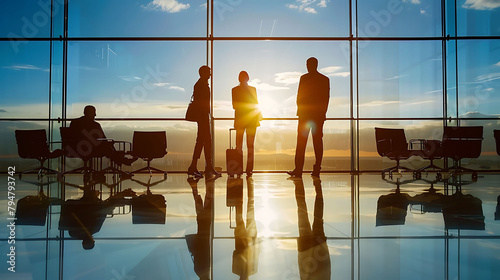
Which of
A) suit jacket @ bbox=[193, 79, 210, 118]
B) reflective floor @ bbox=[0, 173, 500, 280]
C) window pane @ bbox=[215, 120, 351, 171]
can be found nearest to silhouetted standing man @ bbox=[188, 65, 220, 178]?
suit jacket @ bbox=[193, 79, 210, 118]

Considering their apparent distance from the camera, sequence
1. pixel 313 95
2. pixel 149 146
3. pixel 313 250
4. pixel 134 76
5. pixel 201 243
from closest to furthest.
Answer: pixel 313 250, pixel 201 243, pixel 313 95, pixel 149 146, pixel 134 76

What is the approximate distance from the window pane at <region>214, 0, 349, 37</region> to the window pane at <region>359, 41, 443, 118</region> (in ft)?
2.15

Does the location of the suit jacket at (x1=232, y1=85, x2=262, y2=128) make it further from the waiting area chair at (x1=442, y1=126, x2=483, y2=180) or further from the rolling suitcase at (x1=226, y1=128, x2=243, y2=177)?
the waiting area chair at (x1=442, y1=126, x2=483, y2=180)

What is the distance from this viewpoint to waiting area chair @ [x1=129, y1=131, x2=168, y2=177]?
6137 mm

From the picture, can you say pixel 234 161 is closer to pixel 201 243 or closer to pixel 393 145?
pixel 393 145

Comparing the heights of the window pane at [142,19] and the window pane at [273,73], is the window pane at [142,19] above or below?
above

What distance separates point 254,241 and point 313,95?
365 cm

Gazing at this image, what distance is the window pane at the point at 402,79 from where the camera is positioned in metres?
6.70

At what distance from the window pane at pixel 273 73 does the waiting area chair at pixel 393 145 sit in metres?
0.74

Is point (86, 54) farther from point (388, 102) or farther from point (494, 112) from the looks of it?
point (494, 112)

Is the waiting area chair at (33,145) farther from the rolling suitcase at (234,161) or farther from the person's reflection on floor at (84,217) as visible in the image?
the person's reflection on floor at (84,217)

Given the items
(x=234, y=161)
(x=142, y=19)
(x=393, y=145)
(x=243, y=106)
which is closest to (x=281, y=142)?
(x=234, y=161)

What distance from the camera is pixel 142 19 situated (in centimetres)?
696

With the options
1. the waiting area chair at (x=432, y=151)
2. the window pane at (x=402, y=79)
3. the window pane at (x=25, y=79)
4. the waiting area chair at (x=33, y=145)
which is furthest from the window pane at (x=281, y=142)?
the window pane at (x=25, y=79)
